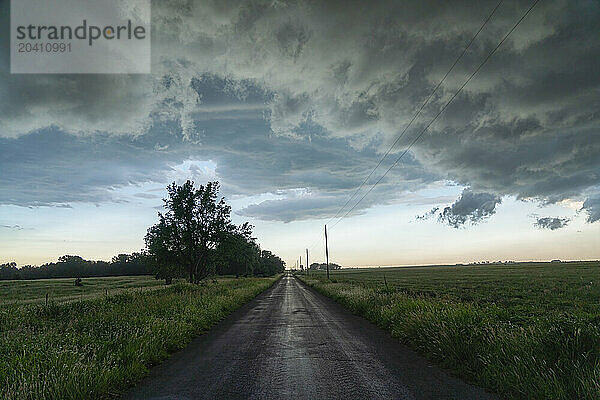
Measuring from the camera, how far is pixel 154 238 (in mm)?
43094

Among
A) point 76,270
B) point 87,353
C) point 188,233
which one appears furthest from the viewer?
point 76,270

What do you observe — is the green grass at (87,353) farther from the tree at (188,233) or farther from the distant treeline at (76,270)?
the distant treeline at (76,270)

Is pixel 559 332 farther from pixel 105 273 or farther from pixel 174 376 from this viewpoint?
pixel 105 273

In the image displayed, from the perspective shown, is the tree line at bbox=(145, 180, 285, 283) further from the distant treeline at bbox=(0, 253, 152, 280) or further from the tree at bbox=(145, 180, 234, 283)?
the distant treeline at bbox=(0, 253, 152, 280)

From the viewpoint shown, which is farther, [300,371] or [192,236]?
[192,236]

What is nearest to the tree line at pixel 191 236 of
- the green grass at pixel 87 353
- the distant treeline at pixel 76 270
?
the green grass at pixel 87 353

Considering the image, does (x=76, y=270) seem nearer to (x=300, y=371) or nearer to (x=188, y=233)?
(x=188, y=233)

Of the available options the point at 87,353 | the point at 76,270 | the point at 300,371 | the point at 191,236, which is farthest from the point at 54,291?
the point at 76,270

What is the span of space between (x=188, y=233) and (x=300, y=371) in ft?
124

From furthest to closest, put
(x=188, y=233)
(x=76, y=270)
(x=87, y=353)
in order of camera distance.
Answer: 1. (x=76, y=270)
2. (x=188, y=233)
3. (x=87, y=353)

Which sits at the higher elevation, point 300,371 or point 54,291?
point 300,371

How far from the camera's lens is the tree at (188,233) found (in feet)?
142

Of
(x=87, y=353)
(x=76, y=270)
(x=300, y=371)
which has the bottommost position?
(x=76, y=270)

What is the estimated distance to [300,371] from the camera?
7.90m
